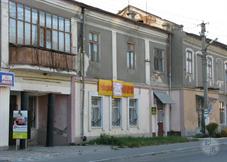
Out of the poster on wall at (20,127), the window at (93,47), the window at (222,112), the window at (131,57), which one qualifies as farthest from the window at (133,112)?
the window at (222,112)

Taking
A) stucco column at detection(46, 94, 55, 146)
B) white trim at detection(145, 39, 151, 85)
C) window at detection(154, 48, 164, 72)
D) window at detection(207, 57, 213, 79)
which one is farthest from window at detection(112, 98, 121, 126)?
window at detection(207, 57, 213, 79)

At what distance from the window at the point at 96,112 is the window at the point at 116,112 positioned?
1.37 metres

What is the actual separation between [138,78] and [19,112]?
11680mm

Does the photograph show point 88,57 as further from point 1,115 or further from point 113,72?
point 1,115

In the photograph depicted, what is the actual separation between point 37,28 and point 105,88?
6519 mm

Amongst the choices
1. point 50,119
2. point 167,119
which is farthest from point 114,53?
point 167,119

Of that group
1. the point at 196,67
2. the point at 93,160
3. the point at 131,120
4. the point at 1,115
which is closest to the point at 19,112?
the point at 1,115

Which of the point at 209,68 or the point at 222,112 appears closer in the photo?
the point at 209,68

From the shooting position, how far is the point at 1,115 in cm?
2098

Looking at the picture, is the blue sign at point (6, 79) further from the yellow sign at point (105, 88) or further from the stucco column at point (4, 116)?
the yellow sign at point (105, 88)

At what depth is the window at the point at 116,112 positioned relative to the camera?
28.7m

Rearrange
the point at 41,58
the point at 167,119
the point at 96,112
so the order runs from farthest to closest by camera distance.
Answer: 1. the point at 167,119
2. the point at 96,112
3. the point at 41,58

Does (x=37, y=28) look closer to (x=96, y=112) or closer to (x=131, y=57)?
(x=96, y=112)

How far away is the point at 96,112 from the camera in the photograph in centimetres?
2736
